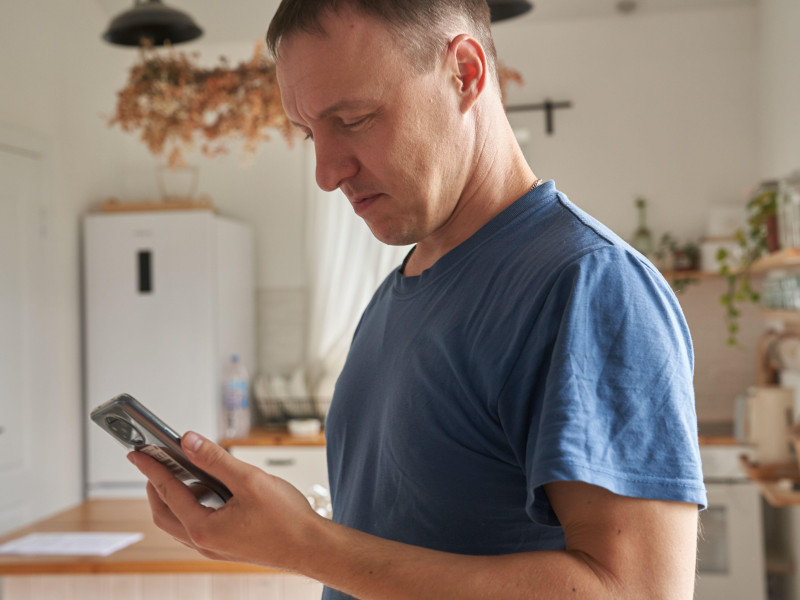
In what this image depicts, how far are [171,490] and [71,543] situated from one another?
1.84m

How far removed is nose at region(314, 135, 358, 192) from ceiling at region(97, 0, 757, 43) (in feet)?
12.6

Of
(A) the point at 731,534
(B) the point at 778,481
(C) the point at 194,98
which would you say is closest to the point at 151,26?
(C) the point at 194,98

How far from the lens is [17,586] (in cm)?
235

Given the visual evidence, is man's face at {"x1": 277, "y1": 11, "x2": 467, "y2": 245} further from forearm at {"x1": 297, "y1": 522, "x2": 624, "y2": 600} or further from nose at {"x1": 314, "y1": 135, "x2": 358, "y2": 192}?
forearm at {"x1": 297, "y1": 522, "x2": 624, "y2": 600}

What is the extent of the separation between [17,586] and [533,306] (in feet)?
7.20

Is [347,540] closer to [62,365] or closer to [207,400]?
[207,400]

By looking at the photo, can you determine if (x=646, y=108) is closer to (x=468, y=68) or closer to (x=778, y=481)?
(x=778, y=481)

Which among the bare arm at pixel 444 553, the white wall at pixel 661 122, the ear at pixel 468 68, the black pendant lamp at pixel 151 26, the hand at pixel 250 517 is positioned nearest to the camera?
the bare arm at pixel 444 553

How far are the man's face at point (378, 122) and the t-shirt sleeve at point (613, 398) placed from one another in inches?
9.2

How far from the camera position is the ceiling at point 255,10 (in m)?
4.41

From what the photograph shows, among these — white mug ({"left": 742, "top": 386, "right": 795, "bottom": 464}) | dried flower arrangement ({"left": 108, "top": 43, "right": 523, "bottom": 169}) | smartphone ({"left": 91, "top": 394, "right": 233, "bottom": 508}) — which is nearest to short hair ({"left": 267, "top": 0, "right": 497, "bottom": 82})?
smartphone ({"left": 91, "top": 394, "right": 233, "bottom": 508})

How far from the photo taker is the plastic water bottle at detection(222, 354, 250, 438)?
4141 millimetres

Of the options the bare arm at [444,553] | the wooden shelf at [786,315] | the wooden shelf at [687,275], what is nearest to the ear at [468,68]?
the bare arm at [444,553]

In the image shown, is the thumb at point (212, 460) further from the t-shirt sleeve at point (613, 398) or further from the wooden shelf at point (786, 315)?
the wooden shelf at point (786, 315)
